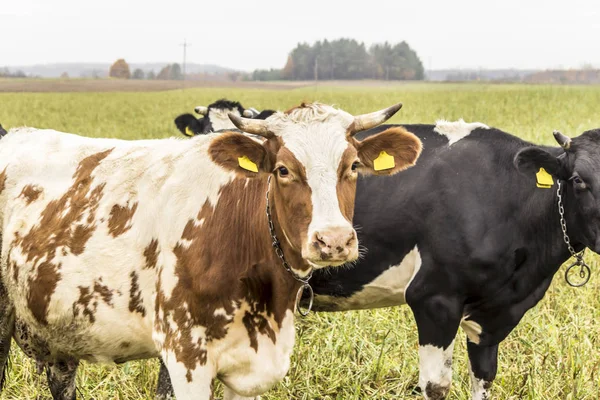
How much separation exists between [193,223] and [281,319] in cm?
68

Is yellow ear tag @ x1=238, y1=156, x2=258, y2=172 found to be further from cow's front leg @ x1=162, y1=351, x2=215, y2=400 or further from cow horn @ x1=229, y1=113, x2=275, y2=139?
cow's front leg @ x1=162, y1=351, x2=215, y2=400

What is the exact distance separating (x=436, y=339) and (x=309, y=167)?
178 centimetres

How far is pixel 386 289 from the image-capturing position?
14.2ft

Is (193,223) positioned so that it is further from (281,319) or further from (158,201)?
(281,319)

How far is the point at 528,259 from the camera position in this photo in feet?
13.5

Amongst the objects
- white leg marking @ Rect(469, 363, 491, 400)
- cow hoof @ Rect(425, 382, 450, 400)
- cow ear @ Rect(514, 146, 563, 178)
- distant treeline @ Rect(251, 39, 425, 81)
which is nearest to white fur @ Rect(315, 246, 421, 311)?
cow hoof @ Rect(425, 382, 450, 400)

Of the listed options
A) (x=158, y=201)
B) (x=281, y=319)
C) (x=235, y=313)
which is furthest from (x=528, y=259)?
(x=158, y=201)

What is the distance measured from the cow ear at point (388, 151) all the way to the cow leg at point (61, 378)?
2397 millimetres

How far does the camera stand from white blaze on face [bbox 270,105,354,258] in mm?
2801

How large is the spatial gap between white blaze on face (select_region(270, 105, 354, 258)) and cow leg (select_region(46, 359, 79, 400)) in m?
2.32

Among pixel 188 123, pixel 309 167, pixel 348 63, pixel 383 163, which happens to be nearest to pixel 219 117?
pixel 188 123

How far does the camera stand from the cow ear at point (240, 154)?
310cm

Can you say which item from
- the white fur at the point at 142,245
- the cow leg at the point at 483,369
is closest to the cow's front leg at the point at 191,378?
the white fur at the point at 142,245

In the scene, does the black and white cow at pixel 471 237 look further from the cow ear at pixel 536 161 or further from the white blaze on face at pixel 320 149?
the white blaze on face at pixel 320 149
